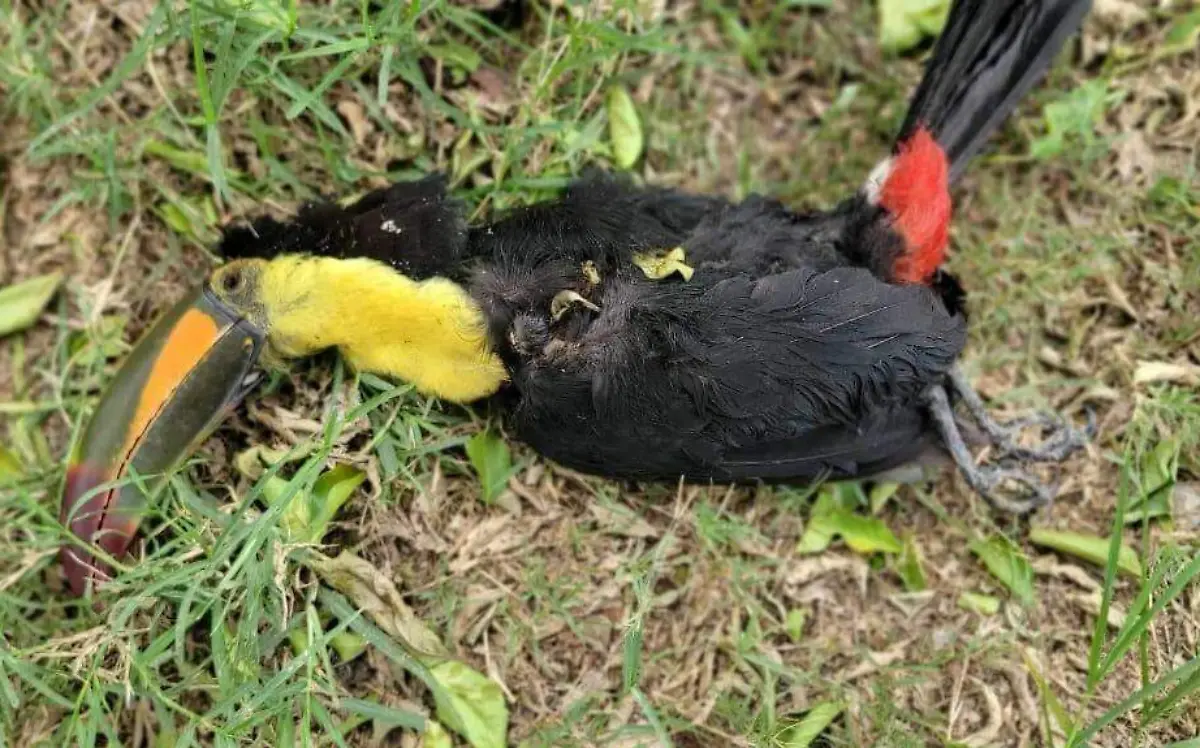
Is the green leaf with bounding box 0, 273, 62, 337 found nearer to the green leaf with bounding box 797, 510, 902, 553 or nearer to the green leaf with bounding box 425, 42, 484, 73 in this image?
the green leaf with bounding box 425, 42, 484, 73

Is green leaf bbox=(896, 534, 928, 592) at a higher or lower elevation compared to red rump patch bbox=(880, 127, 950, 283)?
lower

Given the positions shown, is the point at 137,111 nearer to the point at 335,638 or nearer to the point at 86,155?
the point at 86,155

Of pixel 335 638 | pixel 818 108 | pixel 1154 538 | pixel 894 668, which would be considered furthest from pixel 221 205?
pixel 1154 538

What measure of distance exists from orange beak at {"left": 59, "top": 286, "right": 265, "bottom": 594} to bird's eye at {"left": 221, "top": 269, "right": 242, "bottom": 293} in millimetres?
43

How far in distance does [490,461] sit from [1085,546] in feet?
6.04

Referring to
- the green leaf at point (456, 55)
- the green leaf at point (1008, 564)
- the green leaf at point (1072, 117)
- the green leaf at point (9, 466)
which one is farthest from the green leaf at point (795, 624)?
the green leaf at point (9, 466)

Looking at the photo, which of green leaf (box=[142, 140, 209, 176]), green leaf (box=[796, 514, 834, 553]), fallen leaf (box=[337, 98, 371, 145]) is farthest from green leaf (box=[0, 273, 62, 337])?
green leaf (box=[796, 514, 834, 553])

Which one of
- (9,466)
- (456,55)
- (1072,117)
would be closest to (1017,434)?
(1072,117)

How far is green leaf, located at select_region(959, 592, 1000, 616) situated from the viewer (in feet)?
8.91

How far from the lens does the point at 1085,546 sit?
2.71 m

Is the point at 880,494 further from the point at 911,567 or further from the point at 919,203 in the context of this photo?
the point at 919,203

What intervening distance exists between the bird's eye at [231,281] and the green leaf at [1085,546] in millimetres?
2502

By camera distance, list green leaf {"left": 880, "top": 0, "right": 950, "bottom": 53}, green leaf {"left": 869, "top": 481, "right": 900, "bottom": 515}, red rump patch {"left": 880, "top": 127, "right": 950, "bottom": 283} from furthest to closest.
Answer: green leaf {"left": 880, "top": 0, "right": 950, "bottom": 53} < green leaf {"left": 869, "top": 481, "right": 900, "bottom": 515} < red rump patch {"left": 880, "top": 127, "right": 950, "bottom": 283}

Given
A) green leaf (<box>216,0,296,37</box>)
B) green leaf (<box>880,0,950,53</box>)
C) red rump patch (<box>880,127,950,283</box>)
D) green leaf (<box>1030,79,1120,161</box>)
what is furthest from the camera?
green leaf (<box>880,0,950,53</box>)
